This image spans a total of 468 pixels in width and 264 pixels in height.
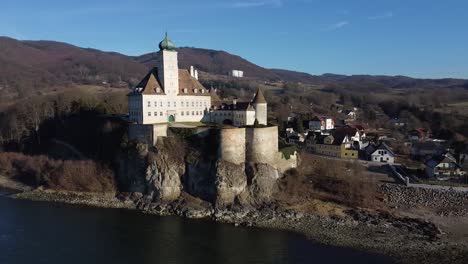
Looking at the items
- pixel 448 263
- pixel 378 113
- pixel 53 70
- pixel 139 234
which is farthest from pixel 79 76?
pixel 448 263

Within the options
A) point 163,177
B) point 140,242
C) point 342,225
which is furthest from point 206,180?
point 342,225

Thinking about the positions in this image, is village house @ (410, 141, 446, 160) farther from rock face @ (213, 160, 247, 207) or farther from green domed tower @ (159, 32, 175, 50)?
green domed tower @ (159, 32, 175, 50)

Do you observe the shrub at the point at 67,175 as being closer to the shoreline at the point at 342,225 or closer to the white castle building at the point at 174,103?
the shoreline at the point at 342,225

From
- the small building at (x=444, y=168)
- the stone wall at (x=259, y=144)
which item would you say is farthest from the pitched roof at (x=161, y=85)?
the small building at (x=444, y=168)

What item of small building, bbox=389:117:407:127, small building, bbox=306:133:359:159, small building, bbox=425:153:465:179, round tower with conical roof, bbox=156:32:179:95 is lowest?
small building, bbox=425:153:465:179

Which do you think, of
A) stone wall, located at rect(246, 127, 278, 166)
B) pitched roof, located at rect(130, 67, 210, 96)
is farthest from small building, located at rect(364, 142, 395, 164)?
pitched roof, located at rect(130, 67, 210, 96)

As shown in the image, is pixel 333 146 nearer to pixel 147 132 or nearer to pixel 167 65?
pixel 167 65
